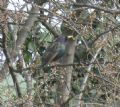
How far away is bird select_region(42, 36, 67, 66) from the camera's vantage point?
3.87 metres

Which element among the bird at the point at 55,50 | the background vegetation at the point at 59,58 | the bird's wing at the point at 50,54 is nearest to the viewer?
the background vegetation at the point at 59,58

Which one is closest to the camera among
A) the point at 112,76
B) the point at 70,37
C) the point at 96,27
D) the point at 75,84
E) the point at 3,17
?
the point at 3,17

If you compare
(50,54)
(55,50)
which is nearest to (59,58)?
(55,50)

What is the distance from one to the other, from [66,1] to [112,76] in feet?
2.26

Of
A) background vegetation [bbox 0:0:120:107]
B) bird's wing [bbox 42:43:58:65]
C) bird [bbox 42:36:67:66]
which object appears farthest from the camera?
bird [bbox 42:36:67:66]

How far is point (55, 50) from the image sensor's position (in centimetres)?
408

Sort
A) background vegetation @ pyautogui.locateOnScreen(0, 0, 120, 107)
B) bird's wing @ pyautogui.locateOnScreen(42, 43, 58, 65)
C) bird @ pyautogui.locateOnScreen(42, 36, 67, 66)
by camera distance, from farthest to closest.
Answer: bird @ pyautogui.locateOnScreen(42, 36, 67, 66), bird's wing @ pyautogui.locateOnScreen(42, 43, 58, 65), background vegetation @ pyautogui.locateOnScreen(0, 0, 120, 107)

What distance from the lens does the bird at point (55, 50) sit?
12.7ft

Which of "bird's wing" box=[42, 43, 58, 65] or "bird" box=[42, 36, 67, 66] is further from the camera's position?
"bird" box=[42, 36, 67, 66]

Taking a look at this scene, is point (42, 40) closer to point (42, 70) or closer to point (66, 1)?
point (42, 70)

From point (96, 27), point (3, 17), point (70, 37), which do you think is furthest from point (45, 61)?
point (3, 17)

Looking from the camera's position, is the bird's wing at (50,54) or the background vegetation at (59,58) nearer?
the background vegetation at (59,58)

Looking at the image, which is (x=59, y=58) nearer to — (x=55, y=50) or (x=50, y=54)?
(x=55, y=50)

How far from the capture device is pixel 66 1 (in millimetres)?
2924
